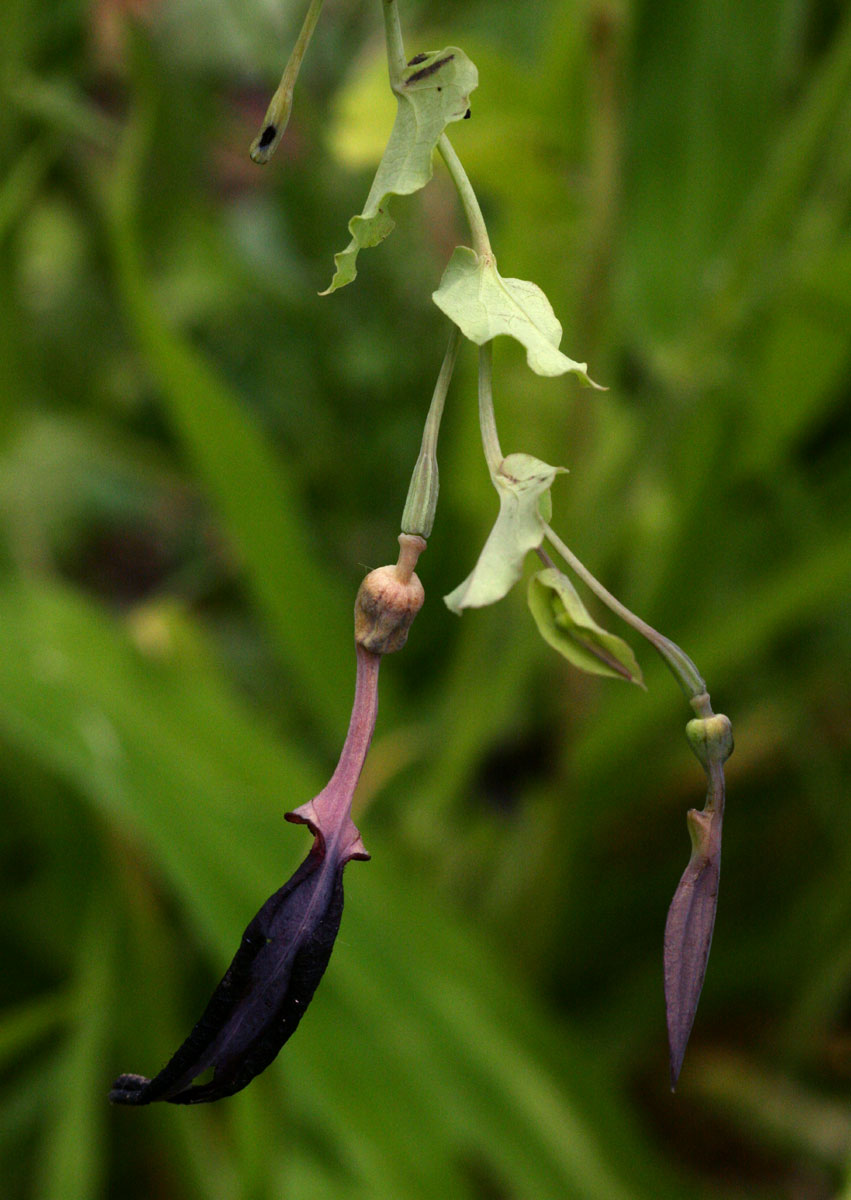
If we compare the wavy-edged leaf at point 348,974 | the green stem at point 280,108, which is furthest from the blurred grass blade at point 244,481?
the green stem at point 280,108

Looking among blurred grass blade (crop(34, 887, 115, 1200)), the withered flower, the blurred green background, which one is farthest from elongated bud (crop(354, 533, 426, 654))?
blurred grass blade (crop(34, 887, 115, 1200))

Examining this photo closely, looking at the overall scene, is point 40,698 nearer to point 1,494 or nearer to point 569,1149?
point 1,494

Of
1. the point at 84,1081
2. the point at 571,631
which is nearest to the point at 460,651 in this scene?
the point at 84,1081

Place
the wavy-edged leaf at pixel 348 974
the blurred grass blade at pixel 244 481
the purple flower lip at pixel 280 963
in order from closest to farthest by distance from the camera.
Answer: the purple flower lip at pixel 280 963
the wavy-edged leaf at pixel 348 974
the blurred grass blade at pixel 244 481

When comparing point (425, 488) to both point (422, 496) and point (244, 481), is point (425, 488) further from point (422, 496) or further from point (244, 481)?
point (244, 481)

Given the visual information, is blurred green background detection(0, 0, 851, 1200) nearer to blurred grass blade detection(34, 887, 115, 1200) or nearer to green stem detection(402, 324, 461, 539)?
blurred grass blade detection(34, 887, 115, 1200)

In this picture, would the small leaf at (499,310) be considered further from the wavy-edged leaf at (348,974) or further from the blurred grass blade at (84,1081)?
the blurred grass blade at (84,1081)

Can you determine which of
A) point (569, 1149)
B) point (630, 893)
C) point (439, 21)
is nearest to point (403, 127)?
point (569, 1149)
